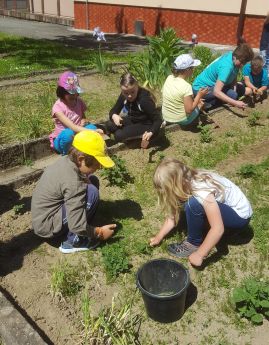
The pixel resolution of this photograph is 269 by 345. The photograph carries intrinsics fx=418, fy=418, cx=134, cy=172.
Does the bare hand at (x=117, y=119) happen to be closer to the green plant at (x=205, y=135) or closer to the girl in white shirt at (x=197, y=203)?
the green plant at (x=205, y=135)

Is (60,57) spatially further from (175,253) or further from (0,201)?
(175,253)

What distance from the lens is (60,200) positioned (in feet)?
10.9

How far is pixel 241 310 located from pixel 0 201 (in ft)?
8.31

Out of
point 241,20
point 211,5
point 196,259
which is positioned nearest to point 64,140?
point 196,259

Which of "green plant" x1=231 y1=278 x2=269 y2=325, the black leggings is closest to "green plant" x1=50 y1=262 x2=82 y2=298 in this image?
"green plant" x1=231 y1=278 x2=269 y2=325

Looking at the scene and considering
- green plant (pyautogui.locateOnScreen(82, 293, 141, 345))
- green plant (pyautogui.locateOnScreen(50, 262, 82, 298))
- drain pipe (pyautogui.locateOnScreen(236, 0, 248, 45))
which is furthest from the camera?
drain pipe (pyautogui.locateOnScreen(236, 0, 248, 45))

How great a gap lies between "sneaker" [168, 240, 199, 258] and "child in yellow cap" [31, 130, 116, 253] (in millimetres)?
532

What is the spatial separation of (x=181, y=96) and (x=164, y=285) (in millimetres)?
2955

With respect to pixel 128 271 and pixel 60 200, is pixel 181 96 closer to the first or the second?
pixel 60 200

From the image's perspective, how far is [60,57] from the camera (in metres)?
10.3

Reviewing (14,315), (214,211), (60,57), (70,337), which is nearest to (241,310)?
(214,211)

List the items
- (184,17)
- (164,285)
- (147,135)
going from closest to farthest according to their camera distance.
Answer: (164,285) → (147,135) → (184,17)

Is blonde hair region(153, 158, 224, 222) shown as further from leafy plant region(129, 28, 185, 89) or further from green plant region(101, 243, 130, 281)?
leafy plant region(129, 28, 185, 89)

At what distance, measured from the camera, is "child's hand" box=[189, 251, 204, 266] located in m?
3.19
